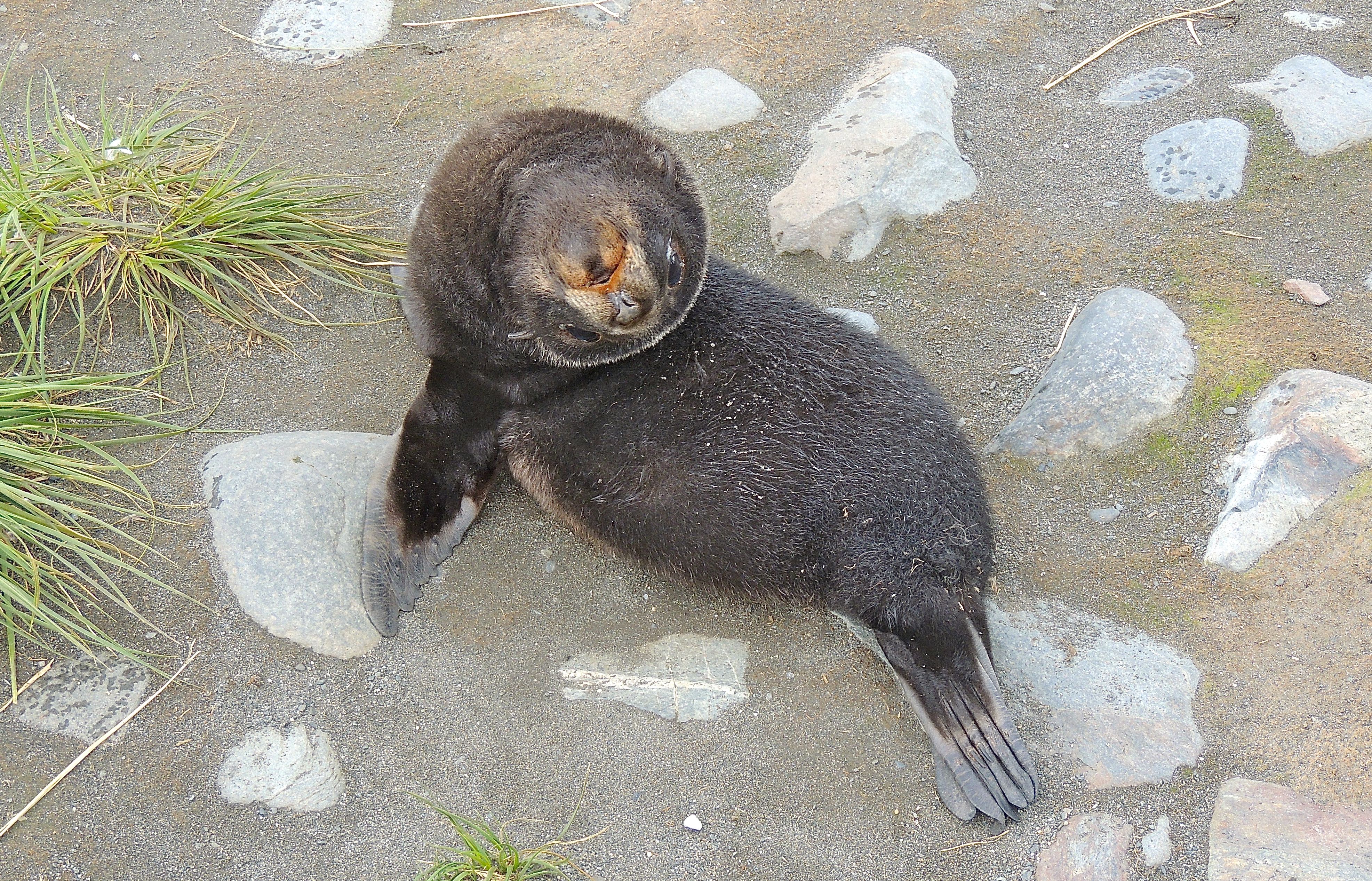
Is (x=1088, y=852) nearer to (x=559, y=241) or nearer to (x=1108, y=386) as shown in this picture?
(x=1108, y=386)

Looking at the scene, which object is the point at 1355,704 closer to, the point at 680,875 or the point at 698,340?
the point at 680,875

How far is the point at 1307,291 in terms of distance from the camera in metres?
4.46

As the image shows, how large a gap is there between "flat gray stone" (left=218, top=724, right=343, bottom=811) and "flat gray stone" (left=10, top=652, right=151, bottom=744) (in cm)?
42

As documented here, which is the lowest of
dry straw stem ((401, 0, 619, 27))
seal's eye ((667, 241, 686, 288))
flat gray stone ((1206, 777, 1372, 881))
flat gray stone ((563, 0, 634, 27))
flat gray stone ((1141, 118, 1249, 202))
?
flat gray stone ((1206, 777, 1372, 881))

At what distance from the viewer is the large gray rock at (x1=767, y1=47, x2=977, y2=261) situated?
516 cm

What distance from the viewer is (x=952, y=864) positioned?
3.29 meters

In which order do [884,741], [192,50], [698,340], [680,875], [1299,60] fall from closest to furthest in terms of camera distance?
[680,875]
[884,741]
[698,340]
[1299,60]
[192,50]

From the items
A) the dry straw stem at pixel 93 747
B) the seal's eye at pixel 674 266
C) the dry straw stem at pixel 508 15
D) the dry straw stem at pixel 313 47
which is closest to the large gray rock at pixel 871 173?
the seal's eye at pixel 674 266

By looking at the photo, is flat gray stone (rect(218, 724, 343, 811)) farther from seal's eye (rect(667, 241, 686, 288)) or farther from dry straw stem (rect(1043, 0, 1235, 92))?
dry straw stem (rect(1043, 0, 1235, 92))

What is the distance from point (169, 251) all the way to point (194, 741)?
2.21 meters

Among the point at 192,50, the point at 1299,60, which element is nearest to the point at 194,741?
the point at 192,50

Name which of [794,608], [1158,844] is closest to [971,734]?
[1158,844]

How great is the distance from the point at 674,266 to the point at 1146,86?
11.7ft

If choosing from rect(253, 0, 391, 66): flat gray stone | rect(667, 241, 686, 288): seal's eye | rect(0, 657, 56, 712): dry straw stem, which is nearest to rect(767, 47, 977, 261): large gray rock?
rect(667, 241, 686, 288): seal's eye
